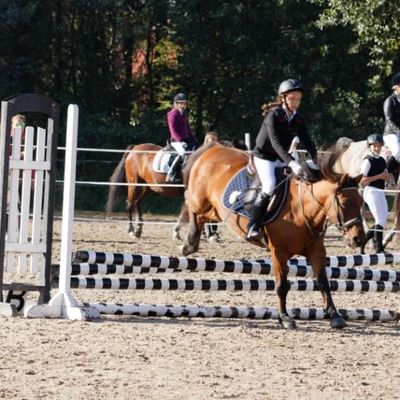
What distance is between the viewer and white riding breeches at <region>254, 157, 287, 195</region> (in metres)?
10.0

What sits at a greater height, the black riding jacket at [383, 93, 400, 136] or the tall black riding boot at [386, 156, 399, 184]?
the black riding jacket at [383, 93, 400, 136]

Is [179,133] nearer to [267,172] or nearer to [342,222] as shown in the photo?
[267,172]

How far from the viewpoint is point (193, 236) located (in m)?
12.3

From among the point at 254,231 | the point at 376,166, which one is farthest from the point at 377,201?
the point at 254,231

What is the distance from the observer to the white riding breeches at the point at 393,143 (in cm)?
1568

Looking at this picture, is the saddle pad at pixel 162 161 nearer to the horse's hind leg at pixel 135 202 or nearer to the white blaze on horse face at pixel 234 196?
the horse's hind leg at pixel 135 202

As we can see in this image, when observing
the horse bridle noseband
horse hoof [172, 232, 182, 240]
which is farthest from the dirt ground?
horse hoof [172, 232, 182, 240]

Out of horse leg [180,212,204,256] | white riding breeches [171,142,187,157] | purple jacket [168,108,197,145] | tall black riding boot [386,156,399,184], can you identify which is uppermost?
purple jacket [168,108,197,145]

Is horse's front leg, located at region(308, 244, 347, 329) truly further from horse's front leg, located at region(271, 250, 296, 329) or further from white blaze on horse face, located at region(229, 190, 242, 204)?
white blaze on horse face, located at region(229, 190, 242, 204)

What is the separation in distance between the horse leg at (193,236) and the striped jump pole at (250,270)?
6.58ft

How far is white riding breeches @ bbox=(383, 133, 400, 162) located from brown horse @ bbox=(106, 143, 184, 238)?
4.35m

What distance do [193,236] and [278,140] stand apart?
2768mm

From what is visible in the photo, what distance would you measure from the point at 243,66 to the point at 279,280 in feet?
68.9

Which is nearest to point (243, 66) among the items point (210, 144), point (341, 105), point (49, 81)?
point (341, 105)
